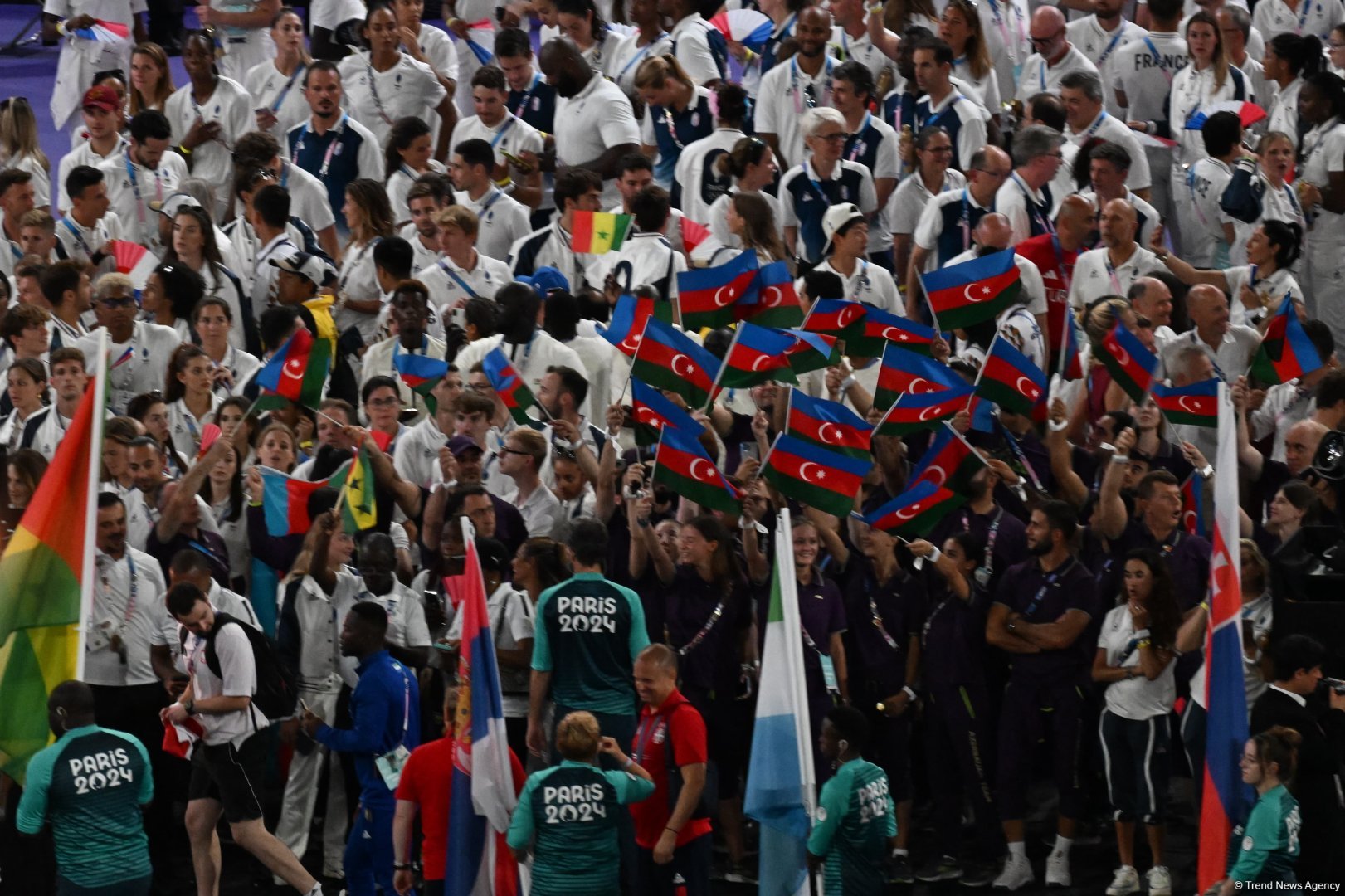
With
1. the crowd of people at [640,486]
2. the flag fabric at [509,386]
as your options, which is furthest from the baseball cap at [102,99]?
the flag fabric at [509,386]

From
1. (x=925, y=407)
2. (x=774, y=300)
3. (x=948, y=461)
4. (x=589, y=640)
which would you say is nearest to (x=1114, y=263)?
(x=774, y=300)

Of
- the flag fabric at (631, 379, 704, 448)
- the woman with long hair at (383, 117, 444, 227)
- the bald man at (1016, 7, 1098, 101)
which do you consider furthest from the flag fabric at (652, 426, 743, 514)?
the bald man at (1016, 7, 1098, 101)

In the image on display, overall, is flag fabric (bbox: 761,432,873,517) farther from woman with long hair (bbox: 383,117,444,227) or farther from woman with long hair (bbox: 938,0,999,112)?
woman with long hair (bbox: 938,0,999,112)

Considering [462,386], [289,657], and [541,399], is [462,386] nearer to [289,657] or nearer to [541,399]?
[541,399]

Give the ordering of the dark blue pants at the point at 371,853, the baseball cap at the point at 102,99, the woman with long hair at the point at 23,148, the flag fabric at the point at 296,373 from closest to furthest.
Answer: the dark blue pants at the point at 371,853, the flag fabric at the point at 296,373, the baseball cap at the point at 102,99, the woman with long hair at the point at 23,148

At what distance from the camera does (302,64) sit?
1609cm

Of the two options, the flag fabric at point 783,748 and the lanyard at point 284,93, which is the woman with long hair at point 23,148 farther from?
the flag fabric at point 783,748

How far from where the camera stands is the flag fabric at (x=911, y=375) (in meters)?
11.6

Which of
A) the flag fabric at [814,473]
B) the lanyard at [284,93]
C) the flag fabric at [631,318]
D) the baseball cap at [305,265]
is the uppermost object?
the lanyard at [284,93]

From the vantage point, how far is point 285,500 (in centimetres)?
1152

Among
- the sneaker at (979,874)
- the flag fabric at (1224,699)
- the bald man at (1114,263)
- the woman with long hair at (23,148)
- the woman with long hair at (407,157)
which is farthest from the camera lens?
the woman with long hair at (23,148)

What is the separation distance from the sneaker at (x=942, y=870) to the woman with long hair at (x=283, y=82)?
6.97 metres

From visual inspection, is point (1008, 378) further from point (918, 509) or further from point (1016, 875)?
point (1016, 875)

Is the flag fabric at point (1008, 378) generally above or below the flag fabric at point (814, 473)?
above
